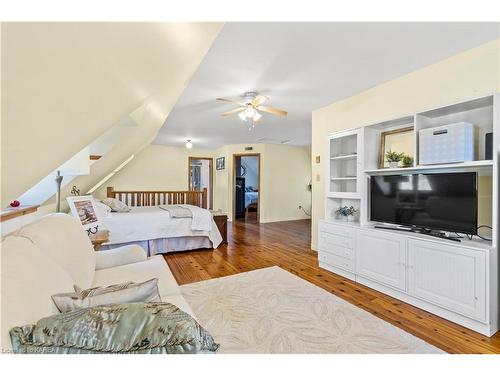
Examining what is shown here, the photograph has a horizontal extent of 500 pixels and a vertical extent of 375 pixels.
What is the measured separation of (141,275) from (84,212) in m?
1.38

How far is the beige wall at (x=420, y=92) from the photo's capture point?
2035mm

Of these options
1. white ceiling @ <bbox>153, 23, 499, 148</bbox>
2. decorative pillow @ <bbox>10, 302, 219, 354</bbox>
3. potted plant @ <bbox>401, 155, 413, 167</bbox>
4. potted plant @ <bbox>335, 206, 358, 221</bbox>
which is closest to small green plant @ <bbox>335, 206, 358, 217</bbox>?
potted plant @ <bbox>335, 206, 358, 221</bbox>

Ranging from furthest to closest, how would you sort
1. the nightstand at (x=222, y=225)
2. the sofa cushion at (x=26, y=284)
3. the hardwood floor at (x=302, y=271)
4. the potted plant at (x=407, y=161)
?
1. the nightstand at (x=222, y=225)
2. the potted plant at (x=407, y=161)
3. the hardwood floor at (x=302, y=271)
4. the sofa cushion at (x=26, y=284)

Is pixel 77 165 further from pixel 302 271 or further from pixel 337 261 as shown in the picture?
pixel 337 261

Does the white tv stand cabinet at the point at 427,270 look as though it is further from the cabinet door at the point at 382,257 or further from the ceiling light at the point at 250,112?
the ceiling light at the point at 250,112

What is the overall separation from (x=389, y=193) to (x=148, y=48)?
102 inches

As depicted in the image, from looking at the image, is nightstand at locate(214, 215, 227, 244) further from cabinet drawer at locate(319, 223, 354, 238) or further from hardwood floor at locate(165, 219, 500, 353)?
cabinet drawer at locate(319, 223, 354, 238)

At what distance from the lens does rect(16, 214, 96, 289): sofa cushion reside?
1345mm

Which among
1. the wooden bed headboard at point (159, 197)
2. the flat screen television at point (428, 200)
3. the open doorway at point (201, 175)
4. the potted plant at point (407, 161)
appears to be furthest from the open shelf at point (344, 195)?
the open doorway at point (201, 175)

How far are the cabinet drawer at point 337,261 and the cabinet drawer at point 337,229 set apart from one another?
29 cm

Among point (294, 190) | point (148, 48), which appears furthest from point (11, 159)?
point (294, 190)

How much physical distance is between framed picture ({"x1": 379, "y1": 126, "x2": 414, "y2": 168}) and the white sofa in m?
2.64

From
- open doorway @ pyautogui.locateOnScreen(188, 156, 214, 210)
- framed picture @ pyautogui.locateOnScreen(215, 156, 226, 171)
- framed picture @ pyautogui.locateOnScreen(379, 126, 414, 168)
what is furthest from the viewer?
open doorway @ pyautogui.locateOnScreen(188, 156, 214, 210)

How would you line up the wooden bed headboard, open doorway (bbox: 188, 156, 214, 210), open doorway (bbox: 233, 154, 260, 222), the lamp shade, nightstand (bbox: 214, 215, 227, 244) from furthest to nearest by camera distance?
open doorway (bbox: 188, 156, 214, 210), open doorway (bbox: 233, 154, 260, 222), the wooden bed headboard, nightstand (bbox: 214, 215, 227, 244), the lamp shade
